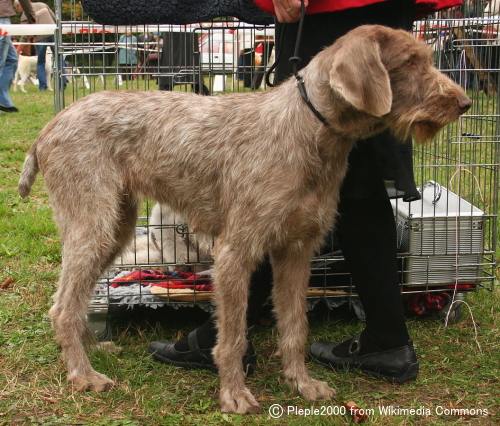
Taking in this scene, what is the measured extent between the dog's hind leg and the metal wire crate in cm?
58

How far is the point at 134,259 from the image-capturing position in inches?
171

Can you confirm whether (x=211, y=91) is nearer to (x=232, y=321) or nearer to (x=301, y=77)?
(x=301, y=77)

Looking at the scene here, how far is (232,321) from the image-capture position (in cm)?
318

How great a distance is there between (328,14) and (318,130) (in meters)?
0.57

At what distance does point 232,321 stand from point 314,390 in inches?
19.6

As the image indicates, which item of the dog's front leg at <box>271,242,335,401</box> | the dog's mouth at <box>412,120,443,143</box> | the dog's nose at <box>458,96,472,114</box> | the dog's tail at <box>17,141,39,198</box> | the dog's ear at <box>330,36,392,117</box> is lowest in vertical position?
the dog's front leg at <box>271,242,335,401</box>

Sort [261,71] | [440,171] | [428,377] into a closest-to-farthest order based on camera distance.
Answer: [428,377]
[261,71]
[440,171]

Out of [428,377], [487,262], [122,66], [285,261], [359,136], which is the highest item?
[122,66]

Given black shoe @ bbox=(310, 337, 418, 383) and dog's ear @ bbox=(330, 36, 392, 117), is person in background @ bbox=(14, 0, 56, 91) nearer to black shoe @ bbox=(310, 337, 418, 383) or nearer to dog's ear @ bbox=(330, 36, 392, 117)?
black shoe @ bbox=(310, 337, 418, 383)

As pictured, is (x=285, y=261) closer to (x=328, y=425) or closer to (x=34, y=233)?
(x=328, y=425)

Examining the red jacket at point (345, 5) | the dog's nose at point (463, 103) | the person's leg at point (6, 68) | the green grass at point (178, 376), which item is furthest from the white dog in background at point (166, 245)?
the person's leg at point (6, 68)

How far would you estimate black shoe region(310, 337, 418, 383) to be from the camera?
3480mm

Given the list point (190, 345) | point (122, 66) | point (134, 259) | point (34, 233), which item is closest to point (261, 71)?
point (122, 66)

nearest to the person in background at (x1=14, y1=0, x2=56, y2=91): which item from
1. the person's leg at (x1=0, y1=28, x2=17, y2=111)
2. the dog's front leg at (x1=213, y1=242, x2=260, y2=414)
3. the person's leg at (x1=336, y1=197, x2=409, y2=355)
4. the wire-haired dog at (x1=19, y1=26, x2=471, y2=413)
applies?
the person's leg at (x1=0, y1=28, x2=17, y2=111)
